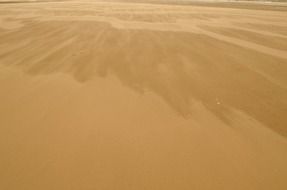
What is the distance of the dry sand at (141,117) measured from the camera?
2.55 m

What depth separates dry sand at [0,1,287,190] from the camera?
8.38ft

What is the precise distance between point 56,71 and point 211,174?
3.74 metres

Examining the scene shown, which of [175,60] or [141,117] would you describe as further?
[175,60]

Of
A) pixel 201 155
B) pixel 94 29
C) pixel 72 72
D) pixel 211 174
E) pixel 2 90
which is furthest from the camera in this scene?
pixel 94 29

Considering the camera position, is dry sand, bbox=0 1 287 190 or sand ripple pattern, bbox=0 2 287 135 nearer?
dry sand, bbox=0 1 287 190

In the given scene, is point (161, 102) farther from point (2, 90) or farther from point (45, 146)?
point (2, 90)

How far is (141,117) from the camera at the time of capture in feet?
11.8

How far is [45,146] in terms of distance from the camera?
2.94 metres

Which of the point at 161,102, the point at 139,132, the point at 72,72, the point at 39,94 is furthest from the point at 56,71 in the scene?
the point at 139,132

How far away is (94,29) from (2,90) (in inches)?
212

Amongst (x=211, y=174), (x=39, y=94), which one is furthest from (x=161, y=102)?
(x=39, y=94)

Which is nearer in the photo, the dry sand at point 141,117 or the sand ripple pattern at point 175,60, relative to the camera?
the dry sand at point 141,117

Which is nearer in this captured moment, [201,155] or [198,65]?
[201,155]

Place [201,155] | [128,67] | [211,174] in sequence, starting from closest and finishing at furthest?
[211,174] → [201,155] → [128,67]
